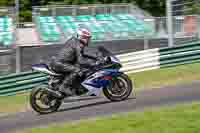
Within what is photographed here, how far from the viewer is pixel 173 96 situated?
37.0 feet

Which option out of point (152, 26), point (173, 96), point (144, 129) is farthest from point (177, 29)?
point (144, 129)

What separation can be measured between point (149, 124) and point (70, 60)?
13.0 feet

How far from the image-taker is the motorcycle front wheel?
36.3ft

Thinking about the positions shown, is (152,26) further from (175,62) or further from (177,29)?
(175,62)

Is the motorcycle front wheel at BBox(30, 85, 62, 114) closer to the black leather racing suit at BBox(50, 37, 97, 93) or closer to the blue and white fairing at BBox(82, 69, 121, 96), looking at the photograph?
the black leather racing suit at BBox(50, 37, 97, 93)

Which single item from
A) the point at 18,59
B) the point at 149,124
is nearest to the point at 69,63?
the point at 149,124

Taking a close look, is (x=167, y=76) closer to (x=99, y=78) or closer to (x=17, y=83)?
(x=99, y=78)

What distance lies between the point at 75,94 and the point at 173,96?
6.62 ft

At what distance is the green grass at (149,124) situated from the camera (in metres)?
7.23

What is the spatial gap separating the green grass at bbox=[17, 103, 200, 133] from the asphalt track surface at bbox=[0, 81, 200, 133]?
4.51 feet

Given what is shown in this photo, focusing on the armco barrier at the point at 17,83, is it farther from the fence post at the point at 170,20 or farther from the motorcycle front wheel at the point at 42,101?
the motorcycle front wheel at the point at 42,101

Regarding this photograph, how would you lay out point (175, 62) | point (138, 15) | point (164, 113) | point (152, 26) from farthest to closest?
point (138, 15) < point (152, 26) < point (175, 62) < point (164, 113)

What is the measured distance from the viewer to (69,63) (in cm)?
1122

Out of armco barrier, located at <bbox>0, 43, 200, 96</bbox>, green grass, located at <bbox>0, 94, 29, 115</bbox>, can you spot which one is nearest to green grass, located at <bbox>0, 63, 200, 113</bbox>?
green grass, located at <bbox>0, 94, 29, 115</bbox>
